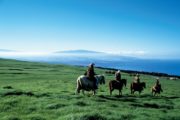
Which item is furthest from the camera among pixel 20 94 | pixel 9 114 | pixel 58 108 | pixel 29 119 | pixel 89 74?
pixel 89 74

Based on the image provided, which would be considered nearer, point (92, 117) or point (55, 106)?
point (92, 117)

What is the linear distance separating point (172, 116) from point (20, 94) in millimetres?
12299

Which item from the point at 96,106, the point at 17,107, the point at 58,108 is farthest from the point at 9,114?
the point at 96,106

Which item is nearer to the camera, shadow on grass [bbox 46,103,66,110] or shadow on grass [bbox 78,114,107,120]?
shadow on grass [bbox 78,114,107,120]

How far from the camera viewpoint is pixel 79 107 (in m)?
19.1

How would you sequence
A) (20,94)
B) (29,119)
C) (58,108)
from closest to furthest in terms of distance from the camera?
(29,119)
(58,108)
(20,94)

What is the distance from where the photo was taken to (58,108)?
761 inches

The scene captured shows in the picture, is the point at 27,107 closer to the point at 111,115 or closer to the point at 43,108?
the point at 43,108

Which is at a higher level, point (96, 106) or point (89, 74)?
point (89, 74)

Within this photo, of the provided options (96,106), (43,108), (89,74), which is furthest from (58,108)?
(89,74)

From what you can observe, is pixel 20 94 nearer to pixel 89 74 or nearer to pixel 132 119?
pixel 89 74

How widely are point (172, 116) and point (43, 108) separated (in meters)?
8.23

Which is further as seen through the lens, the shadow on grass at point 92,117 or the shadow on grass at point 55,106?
the shadow on grass at point 55,106

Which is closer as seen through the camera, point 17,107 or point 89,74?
point 17,107
